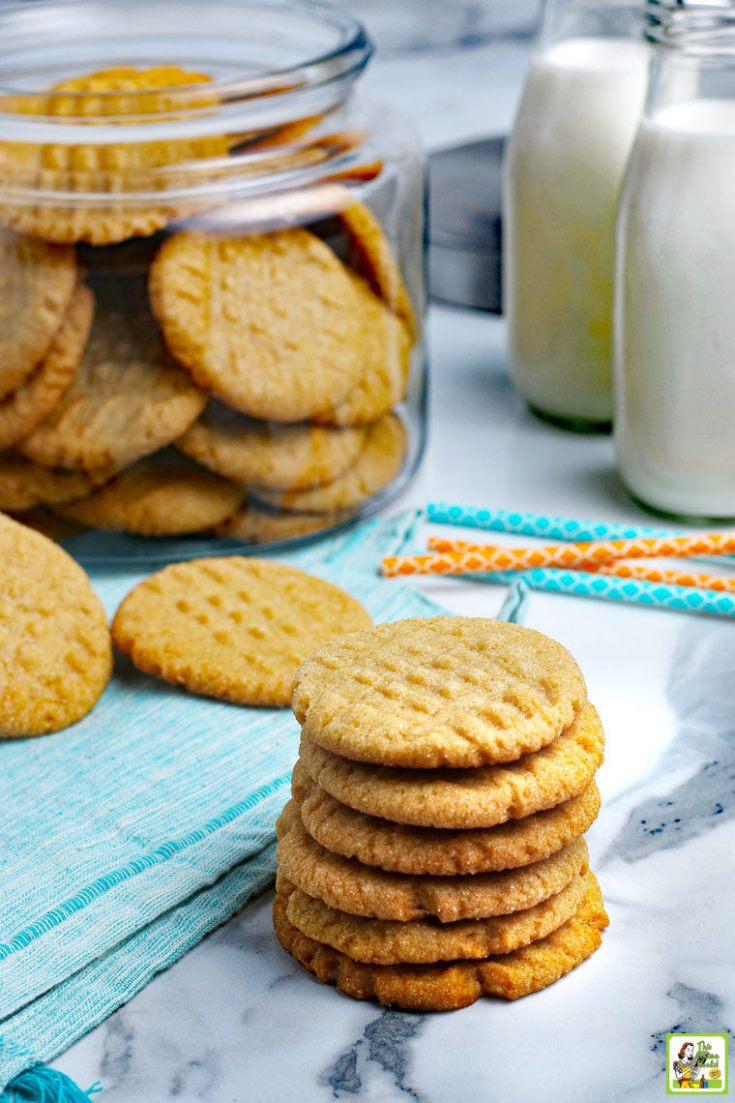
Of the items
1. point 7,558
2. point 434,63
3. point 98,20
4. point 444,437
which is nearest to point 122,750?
point 7,558

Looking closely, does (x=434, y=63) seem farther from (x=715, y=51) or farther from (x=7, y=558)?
(x=7, y=558)

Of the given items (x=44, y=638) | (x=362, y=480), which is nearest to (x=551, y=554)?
(x=362, y=480)

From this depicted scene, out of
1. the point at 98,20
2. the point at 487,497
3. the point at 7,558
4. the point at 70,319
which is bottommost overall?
the point at 487,497

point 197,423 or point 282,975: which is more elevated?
point 197,423

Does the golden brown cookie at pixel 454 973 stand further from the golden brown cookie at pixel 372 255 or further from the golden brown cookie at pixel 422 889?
the golden brown cookie at pixel 372 255

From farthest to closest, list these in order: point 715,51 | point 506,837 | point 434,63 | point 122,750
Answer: point 434,63 < point 715,51 < point 122,750 < point 506,837

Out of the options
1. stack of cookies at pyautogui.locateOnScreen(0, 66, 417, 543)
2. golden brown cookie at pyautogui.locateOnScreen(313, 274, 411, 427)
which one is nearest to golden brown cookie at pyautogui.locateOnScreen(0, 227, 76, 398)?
stack of cookies at pyautogui.locateOnScreen(0, 66, 417, 543)

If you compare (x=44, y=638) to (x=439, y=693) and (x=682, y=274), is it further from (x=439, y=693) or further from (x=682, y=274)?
(x=682, y=274)

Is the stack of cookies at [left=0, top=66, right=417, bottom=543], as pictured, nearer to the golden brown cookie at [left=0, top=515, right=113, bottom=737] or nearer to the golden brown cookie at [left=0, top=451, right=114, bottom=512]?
the golden brown cookie at [left=0, top=451, right=114, bottom=512]
